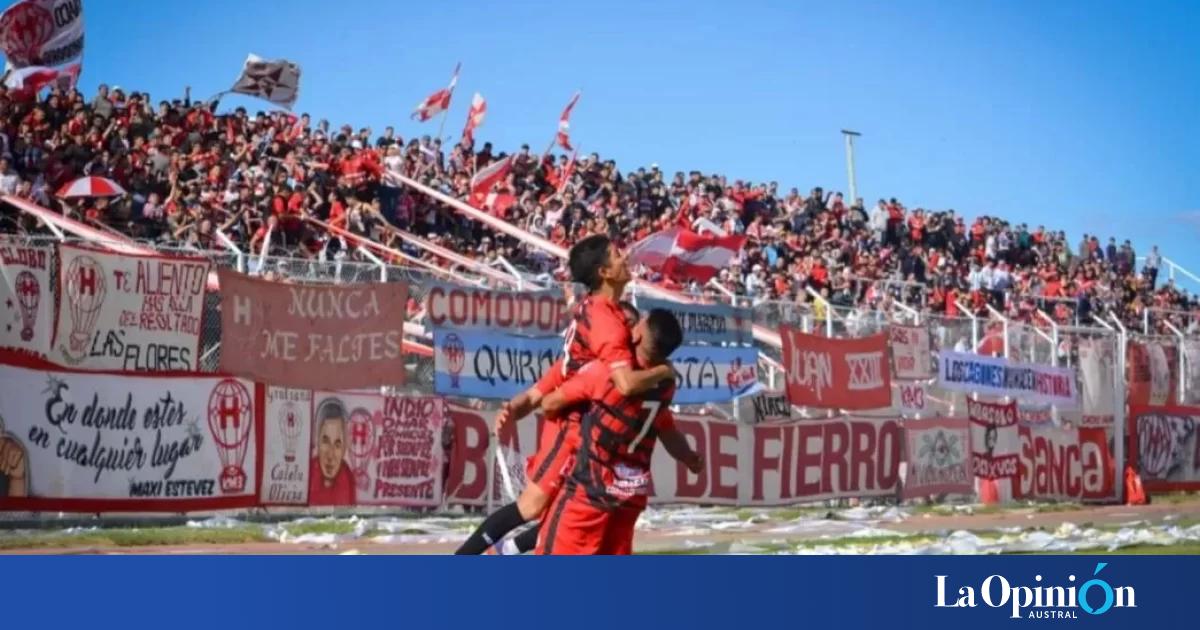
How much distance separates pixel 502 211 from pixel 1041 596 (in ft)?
60.1

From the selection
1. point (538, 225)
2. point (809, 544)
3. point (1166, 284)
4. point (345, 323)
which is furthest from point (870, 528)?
point (1166, 284)

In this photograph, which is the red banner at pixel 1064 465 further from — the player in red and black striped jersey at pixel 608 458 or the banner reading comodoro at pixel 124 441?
the player in red and black striped jersey at pixel 608 458

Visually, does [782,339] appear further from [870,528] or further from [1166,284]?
[1166,284]

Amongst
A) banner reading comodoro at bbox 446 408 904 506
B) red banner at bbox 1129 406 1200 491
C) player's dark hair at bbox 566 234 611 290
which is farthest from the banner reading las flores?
red banner at bbox 1129 406 1200 491

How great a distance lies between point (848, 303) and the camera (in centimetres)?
2778

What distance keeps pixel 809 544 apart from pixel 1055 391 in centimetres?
1131

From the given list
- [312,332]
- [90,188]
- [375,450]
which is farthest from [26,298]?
[90,188]

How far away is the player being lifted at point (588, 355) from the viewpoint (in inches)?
359

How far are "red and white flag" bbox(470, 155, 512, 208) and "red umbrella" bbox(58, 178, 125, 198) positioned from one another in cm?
782

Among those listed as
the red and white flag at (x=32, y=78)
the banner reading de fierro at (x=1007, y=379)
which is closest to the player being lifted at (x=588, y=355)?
the red and white flag at (x=32, y=78)

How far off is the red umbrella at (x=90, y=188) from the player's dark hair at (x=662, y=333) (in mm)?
12089

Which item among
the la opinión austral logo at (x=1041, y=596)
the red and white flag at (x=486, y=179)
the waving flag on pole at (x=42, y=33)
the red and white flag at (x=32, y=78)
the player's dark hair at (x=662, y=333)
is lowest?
the la opinión austral logo at (x=1041, y=596)

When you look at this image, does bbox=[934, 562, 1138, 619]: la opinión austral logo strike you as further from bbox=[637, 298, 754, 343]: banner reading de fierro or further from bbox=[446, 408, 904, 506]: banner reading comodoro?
bbox=[637, 298, 754, 343]: banner reading de fierro

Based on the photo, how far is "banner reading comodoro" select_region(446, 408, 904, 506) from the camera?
19.1m
